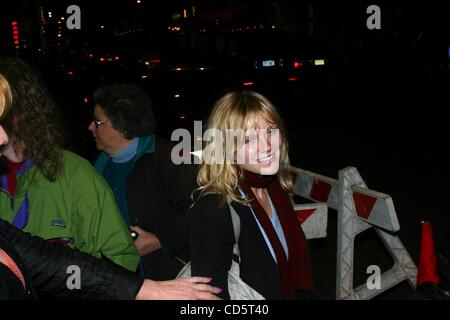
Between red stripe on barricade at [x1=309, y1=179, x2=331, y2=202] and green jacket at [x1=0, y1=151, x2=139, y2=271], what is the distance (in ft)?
6.72

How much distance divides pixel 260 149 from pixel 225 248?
50 centimetres

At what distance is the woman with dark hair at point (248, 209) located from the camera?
243 centimetres

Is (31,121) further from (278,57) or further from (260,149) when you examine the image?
(278,57)

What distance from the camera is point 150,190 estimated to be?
3.29 metres

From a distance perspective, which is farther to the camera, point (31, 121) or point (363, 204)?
point (363, 204)

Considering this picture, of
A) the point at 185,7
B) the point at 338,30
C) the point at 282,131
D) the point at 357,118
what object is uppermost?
the point at 185,7

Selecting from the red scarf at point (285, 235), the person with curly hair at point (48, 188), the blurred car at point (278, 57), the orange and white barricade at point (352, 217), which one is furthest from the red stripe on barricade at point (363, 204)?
the blurred car at point (278, 57)

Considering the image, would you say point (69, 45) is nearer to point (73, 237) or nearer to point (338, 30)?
point (338, 30)

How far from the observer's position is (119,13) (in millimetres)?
71750

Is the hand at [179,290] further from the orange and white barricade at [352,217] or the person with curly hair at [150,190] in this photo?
the orange and white barricade at [352,217]

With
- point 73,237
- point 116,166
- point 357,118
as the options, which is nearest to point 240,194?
point 73,237

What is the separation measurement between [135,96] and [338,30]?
30.3 metres

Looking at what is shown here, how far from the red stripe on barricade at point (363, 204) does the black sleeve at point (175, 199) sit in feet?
4.36

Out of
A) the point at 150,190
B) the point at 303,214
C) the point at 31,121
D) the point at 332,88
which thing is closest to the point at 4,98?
the point at 31,121
